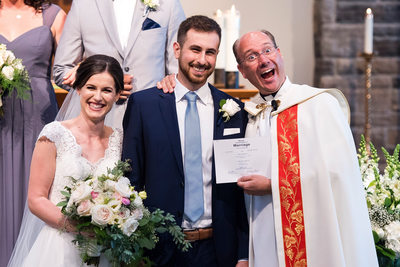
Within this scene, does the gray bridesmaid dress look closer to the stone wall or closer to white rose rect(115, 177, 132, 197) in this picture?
white rose rect(115, 177, 132, 197)

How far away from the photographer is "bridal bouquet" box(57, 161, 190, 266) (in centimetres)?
263

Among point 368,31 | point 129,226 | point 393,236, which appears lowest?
point 393,236

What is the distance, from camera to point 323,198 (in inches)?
115

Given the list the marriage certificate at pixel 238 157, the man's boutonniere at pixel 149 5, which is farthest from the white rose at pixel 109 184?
the man's boutonniere at pixel 149 5

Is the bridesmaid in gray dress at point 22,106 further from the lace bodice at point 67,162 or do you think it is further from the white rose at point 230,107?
the white rose at point 230,107

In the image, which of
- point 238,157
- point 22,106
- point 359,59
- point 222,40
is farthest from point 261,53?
point 359,59

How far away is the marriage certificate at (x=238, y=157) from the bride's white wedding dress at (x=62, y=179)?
55 centimetres

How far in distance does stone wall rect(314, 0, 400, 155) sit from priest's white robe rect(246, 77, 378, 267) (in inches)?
90.9

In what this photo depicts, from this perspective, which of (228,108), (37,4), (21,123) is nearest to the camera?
(228,108)

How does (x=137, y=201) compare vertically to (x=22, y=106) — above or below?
below

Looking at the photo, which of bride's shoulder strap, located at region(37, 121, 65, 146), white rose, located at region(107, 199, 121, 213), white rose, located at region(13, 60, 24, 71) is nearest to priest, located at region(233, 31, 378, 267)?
white rose, located at region(107, 199, 121, 213)

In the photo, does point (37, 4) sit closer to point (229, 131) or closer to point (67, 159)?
point (67, 159)

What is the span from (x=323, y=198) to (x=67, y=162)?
1.26 meters

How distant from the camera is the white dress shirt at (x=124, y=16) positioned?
360cm
